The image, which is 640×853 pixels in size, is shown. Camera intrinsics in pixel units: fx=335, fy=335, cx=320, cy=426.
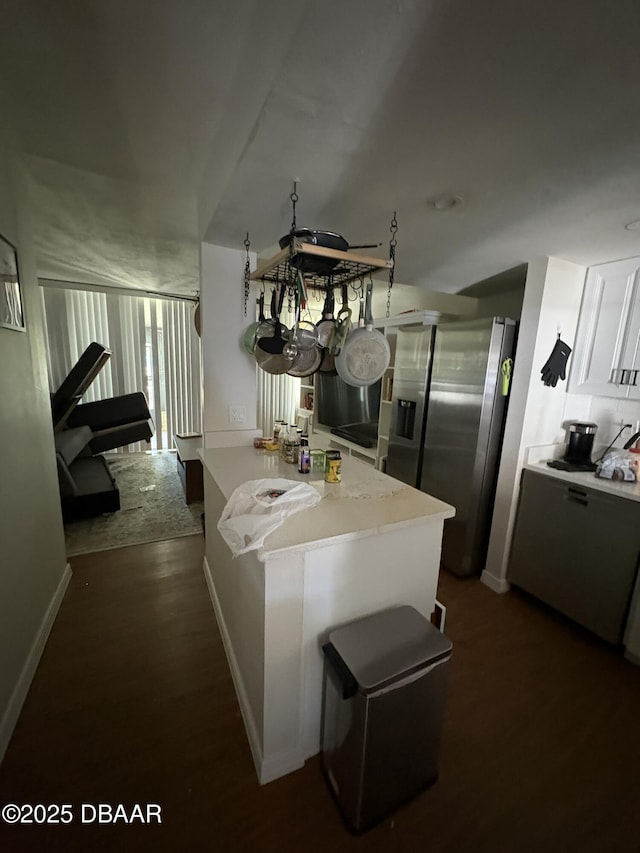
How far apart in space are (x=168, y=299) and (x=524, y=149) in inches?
177

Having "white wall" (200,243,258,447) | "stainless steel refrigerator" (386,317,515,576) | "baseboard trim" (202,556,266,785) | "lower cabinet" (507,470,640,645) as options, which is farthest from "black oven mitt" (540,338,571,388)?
"baseboard trim" (202,556,266,785)

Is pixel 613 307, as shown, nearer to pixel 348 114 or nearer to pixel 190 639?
pixel 348 114

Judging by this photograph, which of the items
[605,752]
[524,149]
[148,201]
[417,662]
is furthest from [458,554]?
[148,201]

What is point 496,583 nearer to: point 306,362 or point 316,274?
point 306,362

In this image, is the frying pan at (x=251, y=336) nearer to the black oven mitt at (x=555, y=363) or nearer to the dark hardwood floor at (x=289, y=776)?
Result: the dark hardwood floor at (x=289, y=776)

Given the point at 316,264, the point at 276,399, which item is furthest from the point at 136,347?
the point at 316,264

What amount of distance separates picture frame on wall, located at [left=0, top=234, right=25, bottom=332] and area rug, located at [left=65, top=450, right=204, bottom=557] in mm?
1747

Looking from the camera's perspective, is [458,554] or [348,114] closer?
[348,114]

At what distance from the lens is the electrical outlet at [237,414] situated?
2131mm

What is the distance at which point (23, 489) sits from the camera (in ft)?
5.15

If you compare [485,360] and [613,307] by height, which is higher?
[613,307]

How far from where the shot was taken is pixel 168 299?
454 cm

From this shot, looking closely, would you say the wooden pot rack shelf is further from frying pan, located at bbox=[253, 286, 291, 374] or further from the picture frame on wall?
the picture frame on wall

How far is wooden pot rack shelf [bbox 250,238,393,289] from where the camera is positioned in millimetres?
1188
